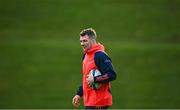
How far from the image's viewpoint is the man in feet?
24.5

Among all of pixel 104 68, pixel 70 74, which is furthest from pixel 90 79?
pixel 70 74

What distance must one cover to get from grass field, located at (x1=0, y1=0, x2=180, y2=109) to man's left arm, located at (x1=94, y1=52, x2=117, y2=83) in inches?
324

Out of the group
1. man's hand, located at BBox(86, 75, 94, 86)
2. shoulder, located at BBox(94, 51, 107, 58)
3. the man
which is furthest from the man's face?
man's hand, located at BBox(86, 75, 94, 86)

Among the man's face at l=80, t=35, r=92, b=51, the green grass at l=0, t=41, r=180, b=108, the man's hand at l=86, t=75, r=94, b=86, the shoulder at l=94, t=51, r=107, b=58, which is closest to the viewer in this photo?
the man's hand at l=86, t=75, r=94, b=86

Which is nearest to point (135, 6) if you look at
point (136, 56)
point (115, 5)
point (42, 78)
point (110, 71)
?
point (115, 5)

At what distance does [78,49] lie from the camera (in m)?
18.5

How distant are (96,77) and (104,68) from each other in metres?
0.16

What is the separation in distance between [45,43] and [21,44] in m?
0.81

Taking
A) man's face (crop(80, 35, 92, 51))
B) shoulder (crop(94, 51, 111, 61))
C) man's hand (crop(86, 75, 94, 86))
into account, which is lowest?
man's hand (crop(86, 75, 94, 86))

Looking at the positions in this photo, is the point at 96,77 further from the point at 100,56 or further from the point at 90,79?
the point at 100,56

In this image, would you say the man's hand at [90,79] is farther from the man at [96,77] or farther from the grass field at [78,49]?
the grass field at [78,49]

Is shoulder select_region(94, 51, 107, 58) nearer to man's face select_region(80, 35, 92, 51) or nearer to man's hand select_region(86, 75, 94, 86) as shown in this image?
man's face select_region(80, 35, 92, 51)

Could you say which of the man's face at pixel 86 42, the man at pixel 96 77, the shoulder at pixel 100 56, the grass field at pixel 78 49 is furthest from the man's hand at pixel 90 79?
the grass field at pixel 78 49

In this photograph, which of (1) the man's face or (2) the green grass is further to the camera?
(2) the green grass
